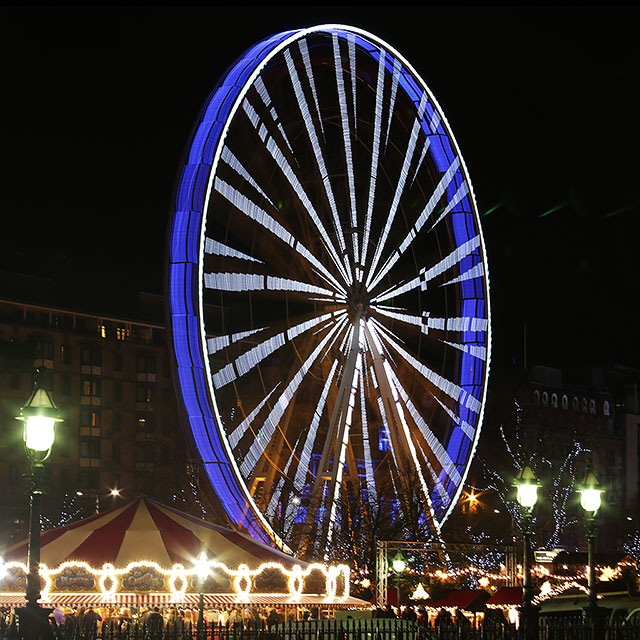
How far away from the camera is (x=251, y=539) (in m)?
24.8

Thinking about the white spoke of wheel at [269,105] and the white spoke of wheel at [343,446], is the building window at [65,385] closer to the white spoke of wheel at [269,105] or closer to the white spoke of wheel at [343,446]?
the white spoke of wheel at [343,446]

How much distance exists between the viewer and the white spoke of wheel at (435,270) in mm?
31938

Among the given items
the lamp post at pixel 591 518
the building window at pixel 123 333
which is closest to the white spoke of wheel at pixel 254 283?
the lamp post at pixel 591 518

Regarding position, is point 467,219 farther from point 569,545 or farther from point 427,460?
point 569,545

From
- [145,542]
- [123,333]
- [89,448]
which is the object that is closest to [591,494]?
[145,542]

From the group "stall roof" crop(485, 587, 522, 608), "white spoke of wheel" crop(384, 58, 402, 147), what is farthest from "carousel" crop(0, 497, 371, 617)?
"white spoke of wheel" crop(384, 58, 402, 147)

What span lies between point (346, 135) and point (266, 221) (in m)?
3.95

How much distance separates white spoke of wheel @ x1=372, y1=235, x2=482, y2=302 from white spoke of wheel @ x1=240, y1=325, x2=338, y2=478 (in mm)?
2562

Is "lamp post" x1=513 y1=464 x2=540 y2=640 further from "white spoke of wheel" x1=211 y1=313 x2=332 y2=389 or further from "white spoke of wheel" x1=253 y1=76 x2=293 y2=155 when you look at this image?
"white spoke of wheel" x1=253 y1=76 x2=293 y2=155

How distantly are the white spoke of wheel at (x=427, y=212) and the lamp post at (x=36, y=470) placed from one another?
16.4 meters

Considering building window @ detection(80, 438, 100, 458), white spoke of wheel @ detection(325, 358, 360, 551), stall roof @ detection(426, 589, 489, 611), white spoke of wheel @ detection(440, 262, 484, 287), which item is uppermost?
white spoke of wheel @ detection(440, 262, 484, 287)

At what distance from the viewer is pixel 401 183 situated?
108 feet

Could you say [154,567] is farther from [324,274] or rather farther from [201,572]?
[324,274]

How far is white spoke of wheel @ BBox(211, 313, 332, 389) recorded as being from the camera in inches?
1064
